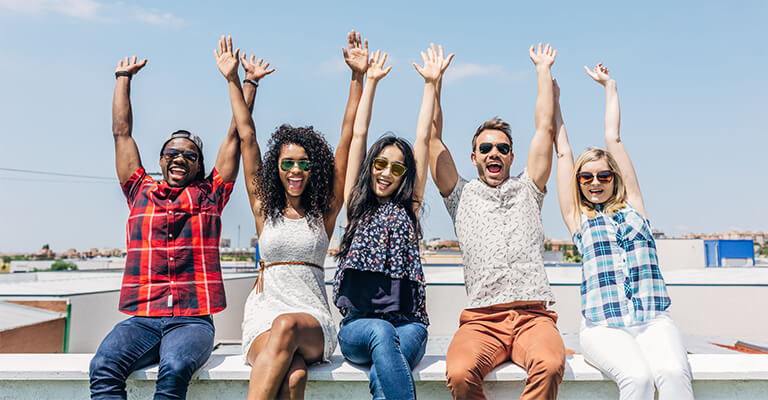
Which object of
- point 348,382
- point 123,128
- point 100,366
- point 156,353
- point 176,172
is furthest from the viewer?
point 123,128

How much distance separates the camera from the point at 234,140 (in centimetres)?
366

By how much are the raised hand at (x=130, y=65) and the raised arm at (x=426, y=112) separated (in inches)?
76.6

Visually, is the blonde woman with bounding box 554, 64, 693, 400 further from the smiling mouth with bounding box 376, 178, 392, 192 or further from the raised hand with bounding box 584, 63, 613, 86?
the smiling mouth with bounding box 376, 178, 392, 192

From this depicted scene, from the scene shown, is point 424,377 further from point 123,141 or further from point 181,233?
point 123,141

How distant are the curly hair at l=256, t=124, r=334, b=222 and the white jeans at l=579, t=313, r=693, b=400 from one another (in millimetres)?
1806

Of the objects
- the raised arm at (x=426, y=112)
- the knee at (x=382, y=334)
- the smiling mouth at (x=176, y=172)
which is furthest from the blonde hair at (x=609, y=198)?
the smiling mouth at (x=176, y=172)

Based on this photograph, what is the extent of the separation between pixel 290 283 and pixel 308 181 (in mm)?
706

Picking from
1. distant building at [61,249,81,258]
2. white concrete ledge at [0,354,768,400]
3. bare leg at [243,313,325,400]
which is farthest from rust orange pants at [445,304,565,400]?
distant building at [61,249,81,258]

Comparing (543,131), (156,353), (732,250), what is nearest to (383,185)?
(543,131)

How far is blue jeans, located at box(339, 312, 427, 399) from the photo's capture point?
2727 millimetres

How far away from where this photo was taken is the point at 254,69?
4.00 metres

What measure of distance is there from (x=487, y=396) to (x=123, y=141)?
2.80m

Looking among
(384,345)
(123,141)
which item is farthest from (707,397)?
(123,141)

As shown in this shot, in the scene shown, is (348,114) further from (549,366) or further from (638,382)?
(638,382)
